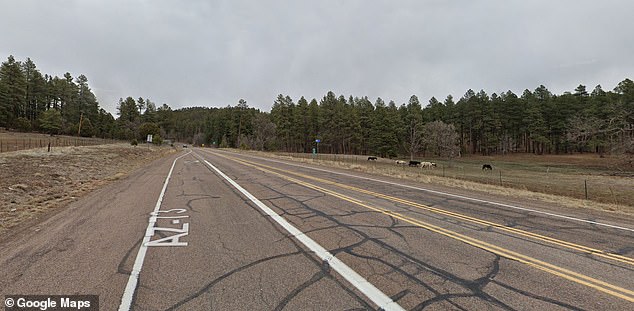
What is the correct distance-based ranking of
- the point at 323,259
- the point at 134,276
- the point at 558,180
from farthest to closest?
the point at 558,180
the point at 323,259
the point at 134,276

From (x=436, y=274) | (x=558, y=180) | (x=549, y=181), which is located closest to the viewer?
(x=436, y=274)

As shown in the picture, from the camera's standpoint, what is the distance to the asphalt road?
3.35m

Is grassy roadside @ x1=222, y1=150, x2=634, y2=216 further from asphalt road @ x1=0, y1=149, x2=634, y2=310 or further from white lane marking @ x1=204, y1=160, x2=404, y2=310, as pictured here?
white lane marking @ x1=204, y1=160, x2=404, y2=310

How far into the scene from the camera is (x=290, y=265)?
4199mm

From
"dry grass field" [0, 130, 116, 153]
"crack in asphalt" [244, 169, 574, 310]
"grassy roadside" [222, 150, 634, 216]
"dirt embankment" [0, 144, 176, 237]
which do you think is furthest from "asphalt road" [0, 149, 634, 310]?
"dry grass field" [0, 130, 116, 153]

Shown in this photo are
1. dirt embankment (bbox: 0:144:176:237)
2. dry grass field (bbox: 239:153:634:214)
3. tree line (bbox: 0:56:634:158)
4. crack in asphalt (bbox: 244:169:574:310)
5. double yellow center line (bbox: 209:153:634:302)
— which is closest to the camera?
crack in asphalt (bbox: 244:169:574:310)

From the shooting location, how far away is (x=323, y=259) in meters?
4.39

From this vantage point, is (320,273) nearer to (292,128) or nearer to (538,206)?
(538,206)

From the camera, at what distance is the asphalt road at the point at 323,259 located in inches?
132

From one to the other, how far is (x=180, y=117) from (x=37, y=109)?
114 meters

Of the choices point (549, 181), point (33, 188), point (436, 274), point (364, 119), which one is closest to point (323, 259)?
point (436, 274)

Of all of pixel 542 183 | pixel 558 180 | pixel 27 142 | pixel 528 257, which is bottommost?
pixel 558 180

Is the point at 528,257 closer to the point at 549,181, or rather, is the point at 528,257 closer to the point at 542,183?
the point at 542,183

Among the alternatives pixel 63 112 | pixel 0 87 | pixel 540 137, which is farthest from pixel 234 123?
pixel 540 137
